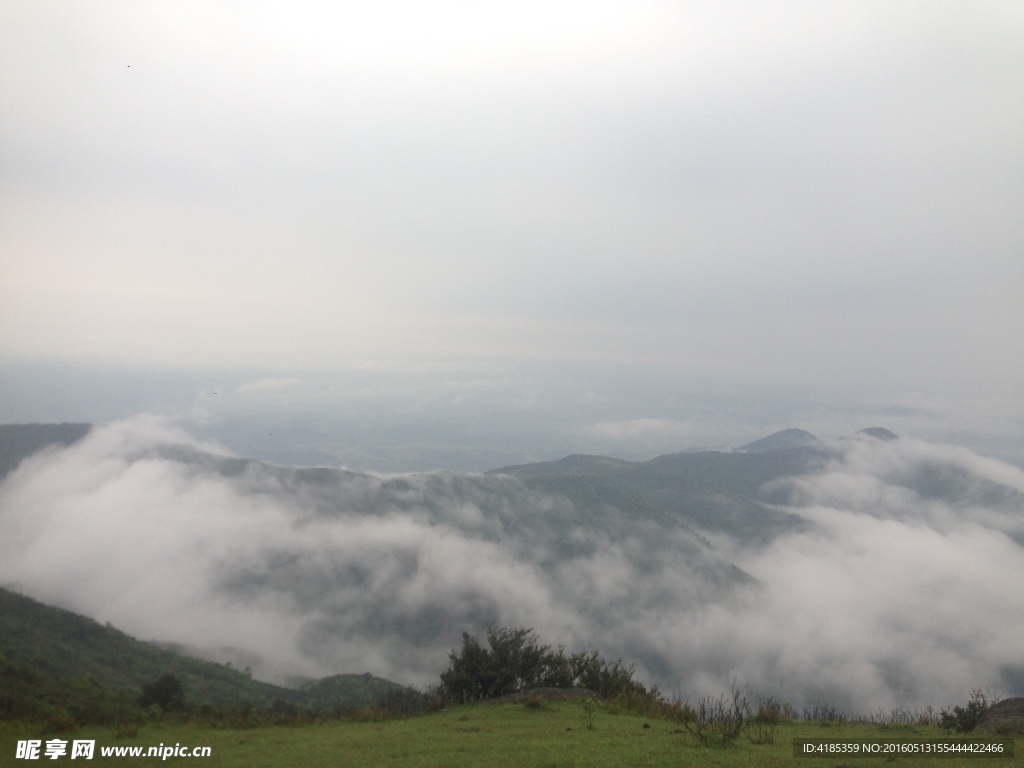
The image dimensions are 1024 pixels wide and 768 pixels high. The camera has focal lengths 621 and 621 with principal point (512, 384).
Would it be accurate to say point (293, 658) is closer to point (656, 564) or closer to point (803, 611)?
point (656, 564)

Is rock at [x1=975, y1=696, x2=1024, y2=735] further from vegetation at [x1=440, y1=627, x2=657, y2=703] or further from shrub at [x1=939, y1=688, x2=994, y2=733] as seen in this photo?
vegetation at [x1=440, y1=627, x2=657, y2=703]

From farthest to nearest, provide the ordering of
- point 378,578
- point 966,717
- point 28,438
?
point 378,578, point 28,438, point 966,717

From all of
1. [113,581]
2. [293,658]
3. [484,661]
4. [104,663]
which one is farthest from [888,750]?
[113,581]

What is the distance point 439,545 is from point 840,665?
374 ft

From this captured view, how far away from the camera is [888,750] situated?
10773mm

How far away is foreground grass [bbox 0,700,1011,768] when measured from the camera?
10.2 meters

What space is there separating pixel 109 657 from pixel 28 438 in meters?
106

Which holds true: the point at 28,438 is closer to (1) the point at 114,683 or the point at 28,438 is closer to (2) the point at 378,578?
(2) the point at 378,578

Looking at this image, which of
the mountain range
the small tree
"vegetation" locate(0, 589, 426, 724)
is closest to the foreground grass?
"vegetation" locate(0, 589, 426, 724)

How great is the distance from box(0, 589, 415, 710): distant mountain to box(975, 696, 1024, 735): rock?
82.4 feet

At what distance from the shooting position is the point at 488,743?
11891 mm

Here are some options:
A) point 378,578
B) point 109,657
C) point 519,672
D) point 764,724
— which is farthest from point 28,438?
point 764,724

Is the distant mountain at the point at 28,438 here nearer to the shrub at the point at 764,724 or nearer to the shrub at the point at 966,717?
the shrub at the point at 764,724

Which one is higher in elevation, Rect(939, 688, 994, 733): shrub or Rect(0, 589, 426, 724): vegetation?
Rect(939, 688, 994, 733): shrub
